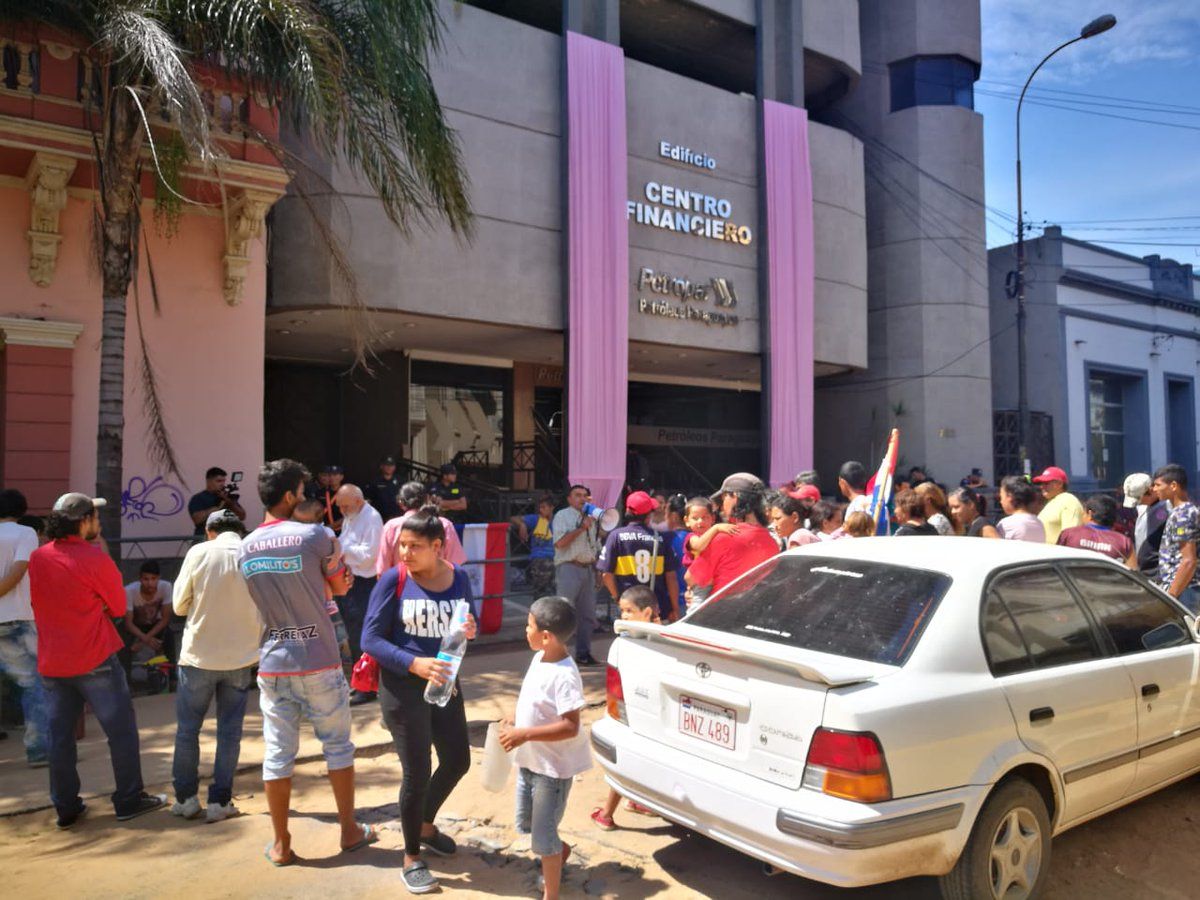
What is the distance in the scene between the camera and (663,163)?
16.8m

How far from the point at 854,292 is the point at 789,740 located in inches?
704

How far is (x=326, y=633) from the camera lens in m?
4.09

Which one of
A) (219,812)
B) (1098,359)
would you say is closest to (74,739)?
(219,812)

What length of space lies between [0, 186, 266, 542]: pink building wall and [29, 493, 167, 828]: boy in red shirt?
207 inches

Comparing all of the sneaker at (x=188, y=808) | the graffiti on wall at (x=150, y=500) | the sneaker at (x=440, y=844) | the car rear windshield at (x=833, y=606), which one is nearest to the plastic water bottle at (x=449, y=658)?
the sneaker at (x=440, y=844)

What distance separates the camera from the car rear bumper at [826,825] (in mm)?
3051

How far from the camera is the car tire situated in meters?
3.28

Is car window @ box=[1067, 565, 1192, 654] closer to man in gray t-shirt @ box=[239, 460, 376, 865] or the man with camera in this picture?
man in gray t-shirt @ box=[239, 460, 376, 865]

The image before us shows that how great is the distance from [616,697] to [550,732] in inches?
26.0

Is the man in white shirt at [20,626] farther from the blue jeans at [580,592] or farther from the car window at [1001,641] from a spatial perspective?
the car window at [1001,641]

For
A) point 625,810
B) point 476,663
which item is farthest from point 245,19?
point 625,810

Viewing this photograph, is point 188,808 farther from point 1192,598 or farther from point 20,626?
point 1192,598

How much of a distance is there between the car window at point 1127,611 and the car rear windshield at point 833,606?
1.01 meters

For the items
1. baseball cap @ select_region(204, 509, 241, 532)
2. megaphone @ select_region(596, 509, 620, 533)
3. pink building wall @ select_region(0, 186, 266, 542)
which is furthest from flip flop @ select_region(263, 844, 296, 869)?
pink building wall @ select_region(0, 186, 266, 542)
